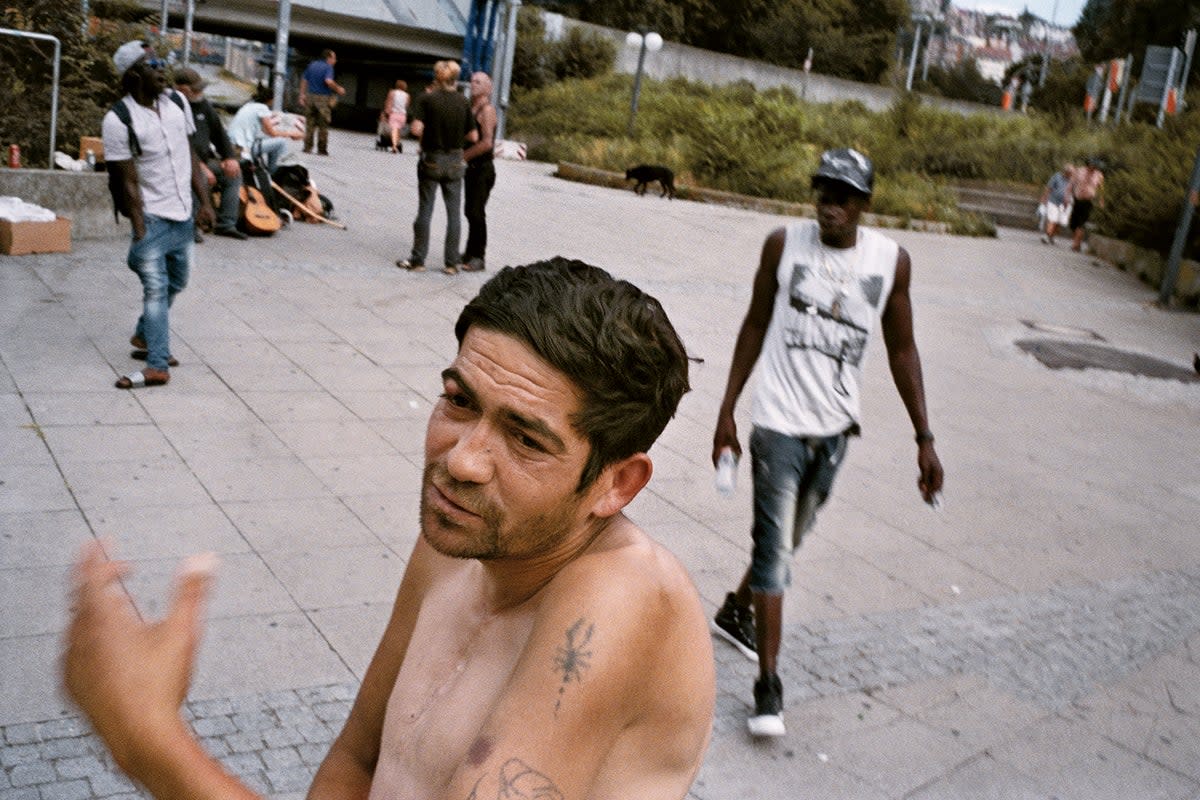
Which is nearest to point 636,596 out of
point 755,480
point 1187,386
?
point 755,480

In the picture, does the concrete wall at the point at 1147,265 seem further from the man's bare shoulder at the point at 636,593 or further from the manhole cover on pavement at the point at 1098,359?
the man's bare shoulder at the point at 636,593

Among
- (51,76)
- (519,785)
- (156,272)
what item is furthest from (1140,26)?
(519,785)

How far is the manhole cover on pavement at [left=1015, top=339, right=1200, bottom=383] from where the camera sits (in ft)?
39.7

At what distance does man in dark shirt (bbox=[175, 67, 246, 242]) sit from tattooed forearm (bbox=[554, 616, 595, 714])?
820cm

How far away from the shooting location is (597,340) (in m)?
1.48

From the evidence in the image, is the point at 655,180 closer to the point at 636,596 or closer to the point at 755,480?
the point at 755,480

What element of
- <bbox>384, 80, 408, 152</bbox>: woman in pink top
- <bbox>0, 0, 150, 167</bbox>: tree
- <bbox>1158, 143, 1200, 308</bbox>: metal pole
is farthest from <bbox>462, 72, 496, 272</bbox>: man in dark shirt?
<bbox>384, 80, 408, 152</bbox>: woman in pink top

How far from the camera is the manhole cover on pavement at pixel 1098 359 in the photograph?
1211 centimetres

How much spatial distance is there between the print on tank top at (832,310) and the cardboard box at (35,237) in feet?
25.8

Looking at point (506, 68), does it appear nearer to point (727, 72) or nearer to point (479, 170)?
point (727, 72)

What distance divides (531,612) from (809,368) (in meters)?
2.77

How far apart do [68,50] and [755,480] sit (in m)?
10.3

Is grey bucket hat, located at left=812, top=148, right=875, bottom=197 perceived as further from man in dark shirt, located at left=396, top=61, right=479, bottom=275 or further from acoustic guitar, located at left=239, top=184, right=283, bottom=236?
acoustic guitar, located at left=239, top=184, right=283, bottom=236

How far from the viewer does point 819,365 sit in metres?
4.19
